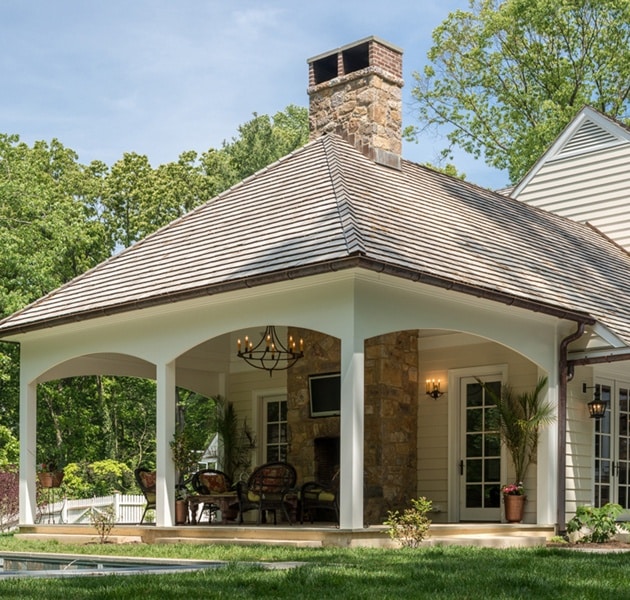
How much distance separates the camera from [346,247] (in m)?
11.5

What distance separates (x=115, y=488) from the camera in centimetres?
3083

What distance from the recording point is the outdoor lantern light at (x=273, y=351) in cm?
1523

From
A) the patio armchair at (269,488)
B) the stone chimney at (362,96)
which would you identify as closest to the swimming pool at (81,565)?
the patio armchair at (269,488)

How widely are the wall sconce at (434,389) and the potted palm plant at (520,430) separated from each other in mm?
1253

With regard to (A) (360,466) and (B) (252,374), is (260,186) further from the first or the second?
(A) (360,466)

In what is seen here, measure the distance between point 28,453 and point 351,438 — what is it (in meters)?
6.25

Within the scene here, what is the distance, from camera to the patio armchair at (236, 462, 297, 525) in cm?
1345

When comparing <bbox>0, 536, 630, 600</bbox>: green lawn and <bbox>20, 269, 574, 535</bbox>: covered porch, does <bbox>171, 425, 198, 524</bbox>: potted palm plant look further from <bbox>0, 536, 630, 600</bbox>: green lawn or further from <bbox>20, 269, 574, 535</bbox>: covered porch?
<bbox>0, 536, 630, 600</bbox>: green lawn

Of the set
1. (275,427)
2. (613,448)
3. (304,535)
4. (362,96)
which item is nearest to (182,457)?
(304,535)

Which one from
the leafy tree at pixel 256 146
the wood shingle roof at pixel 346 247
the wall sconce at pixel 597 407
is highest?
the leafy tree at pixel 256 146

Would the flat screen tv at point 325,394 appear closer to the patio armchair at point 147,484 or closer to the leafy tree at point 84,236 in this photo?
the patio armchair at point 147,484

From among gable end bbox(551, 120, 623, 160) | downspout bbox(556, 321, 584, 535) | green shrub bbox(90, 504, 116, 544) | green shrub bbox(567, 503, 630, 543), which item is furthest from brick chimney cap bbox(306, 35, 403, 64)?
green shrub bbox(90, 504, 116, 544)

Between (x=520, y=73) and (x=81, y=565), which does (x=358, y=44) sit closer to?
(x=81, y=565)

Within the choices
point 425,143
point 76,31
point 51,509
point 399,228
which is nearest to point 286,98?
point 425,143
